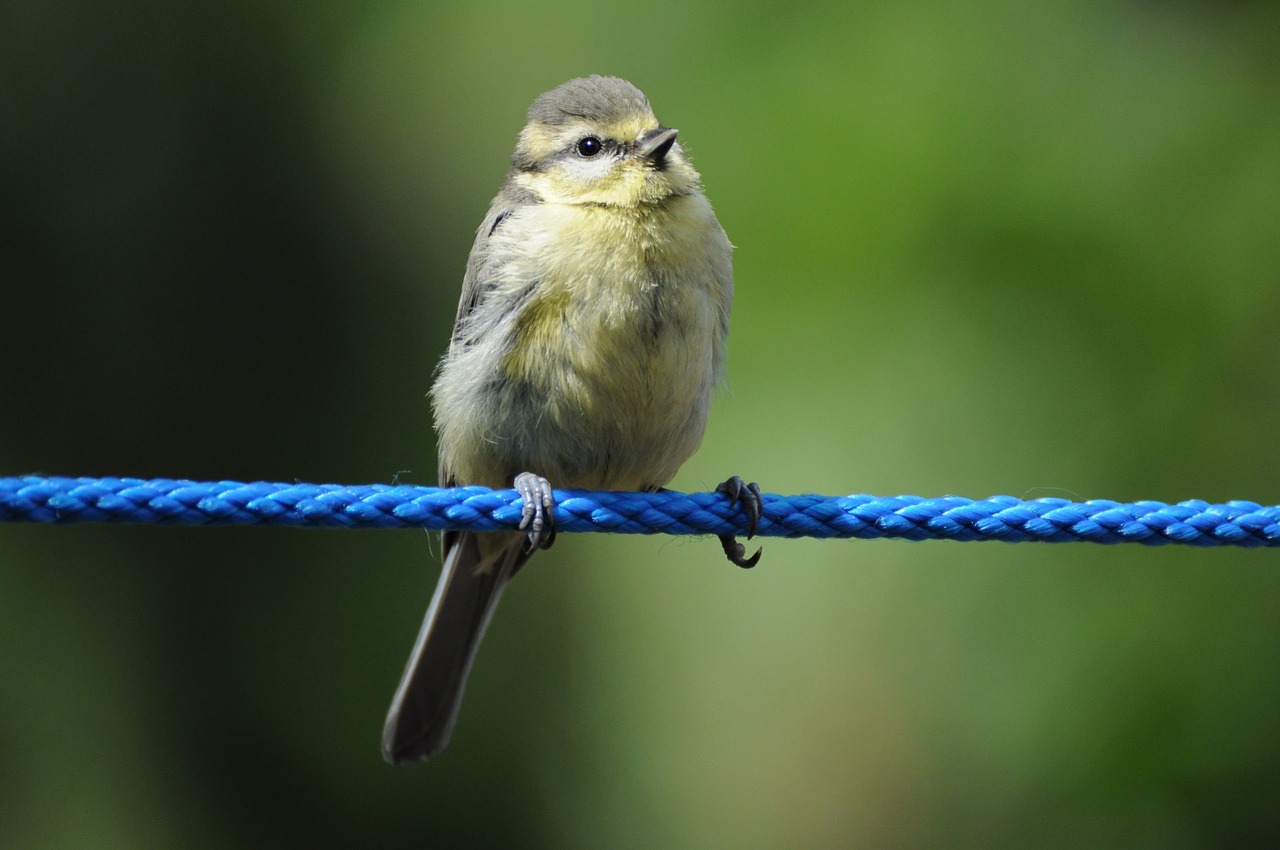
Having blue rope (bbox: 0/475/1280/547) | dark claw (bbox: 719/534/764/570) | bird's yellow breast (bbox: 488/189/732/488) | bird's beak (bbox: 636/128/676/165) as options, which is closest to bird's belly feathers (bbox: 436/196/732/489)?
bird's yellow breast (bbox: 488/189/732/488)

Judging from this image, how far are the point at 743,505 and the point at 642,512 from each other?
374 millimetres

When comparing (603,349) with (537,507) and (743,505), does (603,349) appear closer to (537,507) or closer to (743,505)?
(537,507)

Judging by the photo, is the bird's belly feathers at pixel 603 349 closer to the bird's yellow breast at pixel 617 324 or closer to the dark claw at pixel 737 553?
the bird's yellow breast at pixel 617 324

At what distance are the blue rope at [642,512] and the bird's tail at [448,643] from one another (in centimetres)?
120

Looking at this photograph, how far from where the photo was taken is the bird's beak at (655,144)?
11.3ft

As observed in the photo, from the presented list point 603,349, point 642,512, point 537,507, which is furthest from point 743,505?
point 603,349

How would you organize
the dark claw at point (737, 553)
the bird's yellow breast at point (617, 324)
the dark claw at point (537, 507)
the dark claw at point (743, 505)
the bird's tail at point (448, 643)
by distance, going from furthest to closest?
the bird's tail at point (448, 643) < the dark claw at point (737, 553) < the bird's yellow breast at point (617, 324) < the dark claw at point (537, 507) < the dark claw at point (743, 505)

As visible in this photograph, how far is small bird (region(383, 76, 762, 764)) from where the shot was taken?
323 centimetres

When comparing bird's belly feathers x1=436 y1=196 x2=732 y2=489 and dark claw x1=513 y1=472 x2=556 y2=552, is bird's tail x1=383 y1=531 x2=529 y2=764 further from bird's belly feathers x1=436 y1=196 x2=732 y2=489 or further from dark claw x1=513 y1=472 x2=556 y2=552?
dark claw x1=513 y1=472 x2=556 y2=552

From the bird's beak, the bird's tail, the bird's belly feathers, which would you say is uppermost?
the bird's beak

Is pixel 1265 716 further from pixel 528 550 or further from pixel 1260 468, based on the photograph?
pixel 528 550

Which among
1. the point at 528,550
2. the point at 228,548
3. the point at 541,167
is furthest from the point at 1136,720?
the point at 228,548

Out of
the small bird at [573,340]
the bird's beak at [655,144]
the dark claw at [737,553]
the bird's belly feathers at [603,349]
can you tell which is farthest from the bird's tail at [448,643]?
the bird's beak at [655,144]

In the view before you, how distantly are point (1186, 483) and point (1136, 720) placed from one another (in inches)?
32.2
